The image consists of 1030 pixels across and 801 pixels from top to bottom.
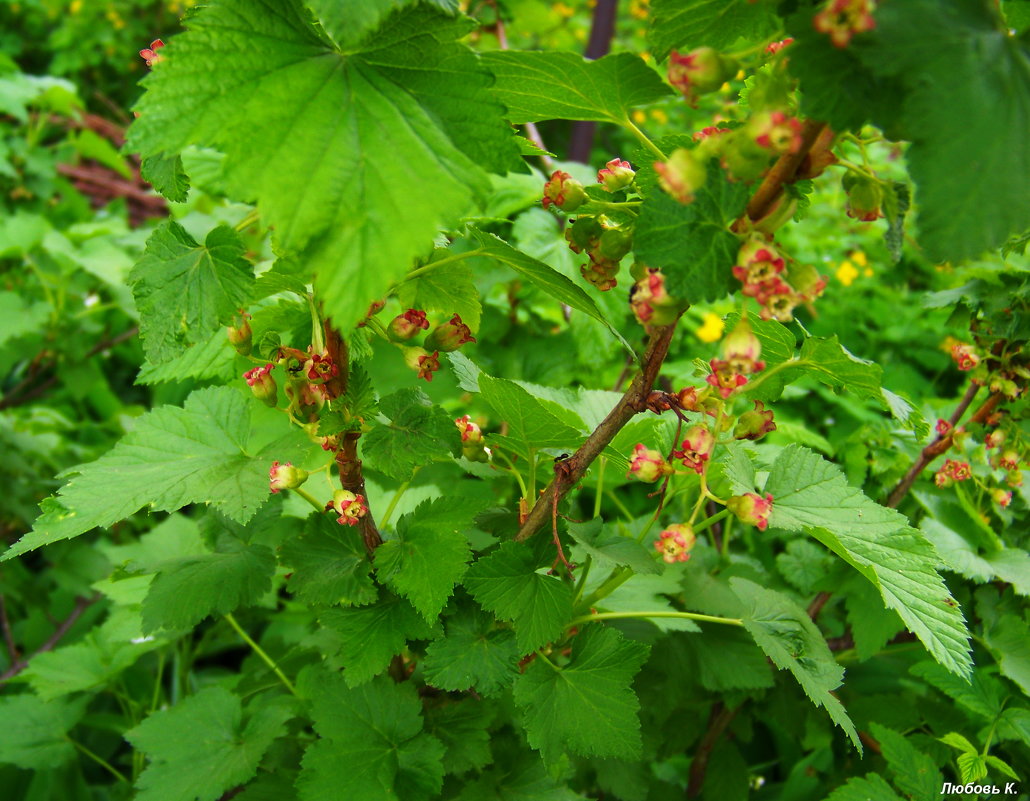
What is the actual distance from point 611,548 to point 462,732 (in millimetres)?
312

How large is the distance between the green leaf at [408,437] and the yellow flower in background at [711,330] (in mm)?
1760

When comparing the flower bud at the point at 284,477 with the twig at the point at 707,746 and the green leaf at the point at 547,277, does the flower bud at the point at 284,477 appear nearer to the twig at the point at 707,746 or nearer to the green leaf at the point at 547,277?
the green leaf at the point at 547,277

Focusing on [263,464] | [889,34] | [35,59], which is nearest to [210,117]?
[263,464]

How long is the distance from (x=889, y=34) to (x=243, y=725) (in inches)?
44.3

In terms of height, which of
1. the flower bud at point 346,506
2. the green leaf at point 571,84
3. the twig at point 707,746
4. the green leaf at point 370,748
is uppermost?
the green leaf at point 571,84

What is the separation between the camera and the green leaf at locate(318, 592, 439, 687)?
0.77 m

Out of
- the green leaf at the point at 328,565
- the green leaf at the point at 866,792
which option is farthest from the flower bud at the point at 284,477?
the green leaf at the point at 866,792

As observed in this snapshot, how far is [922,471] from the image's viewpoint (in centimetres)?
128

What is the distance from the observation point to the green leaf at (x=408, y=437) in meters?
0.72

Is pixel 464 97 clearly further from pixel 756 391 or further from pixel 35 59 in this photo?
pixel 35 59

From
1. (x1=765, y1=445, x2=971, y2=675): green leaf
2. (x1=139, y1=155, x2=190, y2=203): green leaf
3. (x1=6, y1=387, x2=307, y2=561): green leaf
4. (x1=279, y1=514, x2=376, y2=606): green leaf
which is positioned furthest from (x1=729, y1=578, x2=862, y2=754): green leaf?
(x1=139, y1=155, x2=190, y2=203): green leaf

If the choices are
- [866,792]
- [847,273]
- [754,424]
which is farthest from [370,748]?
[847,273]

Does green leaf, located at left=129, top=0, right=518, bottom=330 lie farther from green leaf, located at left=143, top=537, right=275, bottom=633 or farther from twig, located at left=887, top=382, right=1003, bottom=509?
twig, located at left=887, top=382, right=1003, bottom=509

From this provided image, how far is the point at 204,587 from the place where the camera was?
87 centimetres
